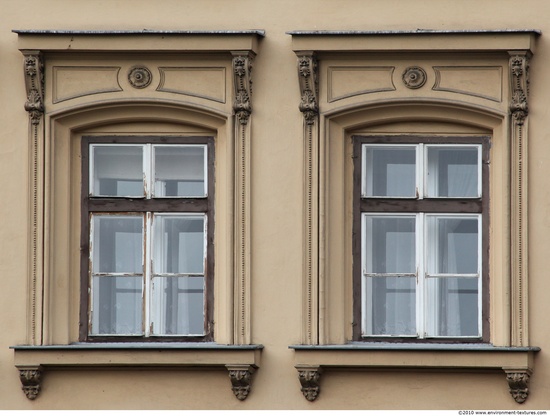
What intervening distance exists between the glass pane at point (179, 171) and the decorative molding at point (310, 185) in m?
0.87

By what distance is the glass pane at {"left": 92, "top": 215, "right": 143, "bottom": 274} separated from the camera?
15.3 metres

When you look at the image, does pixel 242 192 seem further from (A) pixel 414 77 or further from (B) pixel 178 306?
(A) pixel 414 77

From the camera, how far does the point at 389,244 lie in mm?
15227

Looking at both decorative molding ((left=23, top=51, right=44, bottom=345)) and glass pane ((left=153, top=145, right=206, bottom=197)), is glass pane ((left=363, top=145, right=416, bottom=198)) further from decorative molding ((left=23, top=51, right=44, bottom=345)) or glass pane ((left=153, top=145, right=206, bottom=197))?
decorative molding ((left=23, top=51, right=44, bottom=345))

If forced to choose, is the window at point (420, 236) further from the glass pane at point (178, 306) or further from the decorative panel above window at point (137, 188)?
the glass pane at point (178, 306)

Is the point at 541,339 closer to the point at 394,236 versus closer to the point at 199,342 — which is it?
the point at 394,236

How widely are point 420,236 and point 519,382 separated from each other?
4.66 ft

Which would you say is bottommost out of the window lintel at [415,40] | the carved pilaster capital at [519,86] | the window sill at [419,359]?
the window sill at [419,359]

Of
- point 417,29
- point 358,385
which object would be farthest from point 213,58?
point 358,385

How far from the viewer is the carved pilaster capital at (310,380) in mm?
14797

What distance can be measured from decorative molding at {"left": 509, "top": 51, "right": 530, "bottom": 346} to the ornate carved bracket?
206cm

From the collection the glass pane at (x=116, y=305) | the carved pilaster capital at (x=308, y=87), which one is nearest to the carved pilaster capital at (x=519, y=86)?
the carved pilaster capital at (x=308, y=87)

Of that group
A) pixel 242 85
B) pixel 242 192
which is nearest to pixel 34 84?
pixel 242 85

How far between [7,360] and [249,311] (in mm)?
1944
